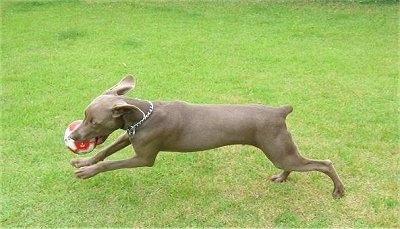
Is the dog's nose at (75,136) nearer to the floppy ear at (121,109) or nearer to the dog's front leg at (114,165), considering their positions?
the dog's front leg at (114,165)

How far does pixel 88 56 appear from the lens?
9.07 meters

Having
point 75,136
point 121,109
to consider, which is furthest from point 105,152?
point 121,109

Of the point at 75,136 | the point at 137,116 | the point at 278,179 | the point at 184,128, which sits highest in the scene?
the point at 137,116

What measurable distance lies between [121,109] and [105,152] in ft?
2.37

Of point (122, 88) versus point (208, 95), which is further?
point (208, 95)

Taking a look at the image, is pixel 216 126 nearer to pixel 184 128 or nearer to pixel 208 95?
pixel 184 128

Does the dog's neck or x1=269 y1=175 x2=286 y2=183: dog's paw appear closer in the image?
the dog's neck

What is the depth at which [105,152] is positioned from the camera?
16.2ft

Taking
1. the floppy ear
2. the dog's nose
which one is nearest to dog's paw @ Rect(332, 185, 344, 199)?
the floppy ear

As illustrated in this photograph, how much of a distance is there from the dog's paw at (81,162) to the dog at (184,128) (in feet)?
0.91

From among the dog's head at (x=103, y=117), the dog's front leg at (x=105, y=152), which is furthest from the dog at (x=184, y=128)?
the dog's front leg at (x=105, y=152)

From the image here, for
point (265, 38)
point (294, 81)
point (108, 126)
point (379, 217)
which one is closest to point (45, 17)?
point (265, 38)

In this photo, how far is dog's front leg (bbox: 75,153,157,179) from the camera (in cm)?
464

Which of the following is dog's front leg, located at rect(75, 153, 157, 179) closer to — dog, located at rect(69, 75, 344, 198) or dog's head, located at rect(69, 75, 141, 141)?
dog, located at rect(69, 75, 344, 198)
